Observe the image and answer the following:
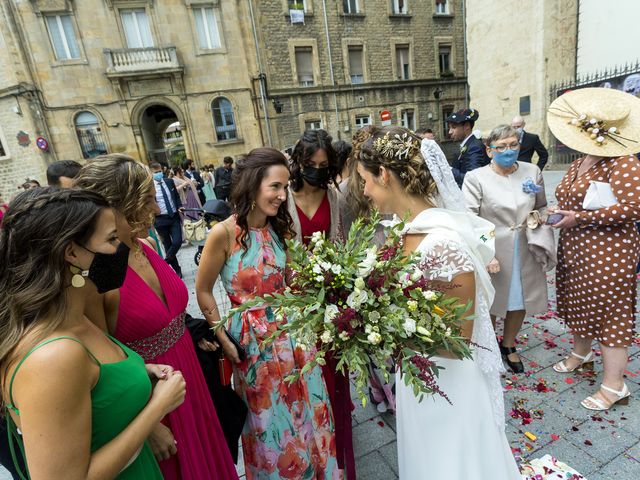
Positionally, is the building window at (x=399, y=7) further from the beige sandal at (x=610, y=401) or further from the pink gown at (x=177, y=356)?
the pink gown at (x=177, y=356)

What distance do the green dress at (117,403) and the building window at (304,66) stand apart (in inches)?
716

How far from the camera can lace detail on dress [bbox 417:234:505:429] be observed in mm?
1374

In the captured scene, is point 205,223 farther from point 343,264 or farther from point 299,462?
point 343,264

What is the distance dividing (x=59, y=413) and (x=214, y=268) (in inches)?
42.7

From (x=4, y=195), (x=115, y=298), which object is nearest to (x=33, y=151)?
(x=4, y=195)

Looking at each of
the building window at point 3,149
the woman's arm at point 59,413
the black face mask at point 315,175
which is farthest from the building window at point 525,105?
the building window at point 3,149

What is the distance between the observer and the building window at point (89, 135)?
1521 centimetres

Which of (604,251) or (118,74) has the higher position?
(118,74)

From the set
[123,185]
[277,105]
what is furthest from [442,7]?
[123,185]

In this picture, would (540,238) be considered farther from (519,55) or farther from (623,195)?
(519,55)

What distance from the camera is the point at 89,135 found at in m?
15.4

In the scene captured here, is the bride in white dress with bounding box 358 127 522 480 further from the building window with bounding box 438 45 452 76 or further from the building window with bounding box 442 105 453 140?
the building window with bounding box 438 45 452 76

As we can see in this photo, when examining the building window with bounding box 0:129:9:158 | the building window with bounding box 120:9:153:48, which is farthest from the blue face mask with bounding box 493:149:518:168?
the building window with bounding box 0:129:9:158

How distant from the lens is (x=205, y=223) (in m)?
7.40
